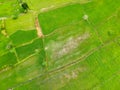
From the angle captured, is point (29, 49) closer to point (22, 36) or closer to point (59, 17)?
point (22, 36)

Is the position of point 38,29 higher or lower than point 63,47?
higher

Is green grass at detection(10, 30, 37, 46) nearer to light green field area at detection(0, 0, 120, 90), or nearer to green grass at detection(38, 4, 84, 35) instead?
light green field area at detection(0, 0, 120, 90)

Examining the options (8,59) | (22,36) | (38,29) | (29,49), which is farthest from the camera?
(38,29)

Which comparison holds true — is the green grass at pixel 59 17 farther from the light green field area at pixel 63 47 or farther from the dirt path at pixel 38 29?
the dirt path at pixel 38 29

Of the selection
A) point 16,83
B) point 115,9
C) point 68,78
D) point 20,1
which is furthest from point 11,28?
point 115,9

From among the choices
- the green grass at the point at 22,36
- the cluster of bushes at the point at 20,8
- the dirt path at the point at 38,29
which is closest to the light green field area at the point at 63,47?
the green grass at the point at 22,36

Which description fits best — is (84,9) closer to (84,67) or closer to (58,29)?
(58,29)

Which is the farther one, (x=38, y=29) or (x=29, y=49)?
(x=38, y=29)

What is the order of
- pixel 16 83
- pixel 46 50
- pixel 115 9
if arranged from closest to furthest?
pixel 16 83
pixel 46 50
pixel 115 9

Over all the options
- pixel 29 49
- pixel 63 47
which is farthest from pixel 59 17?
pixel 29 49
